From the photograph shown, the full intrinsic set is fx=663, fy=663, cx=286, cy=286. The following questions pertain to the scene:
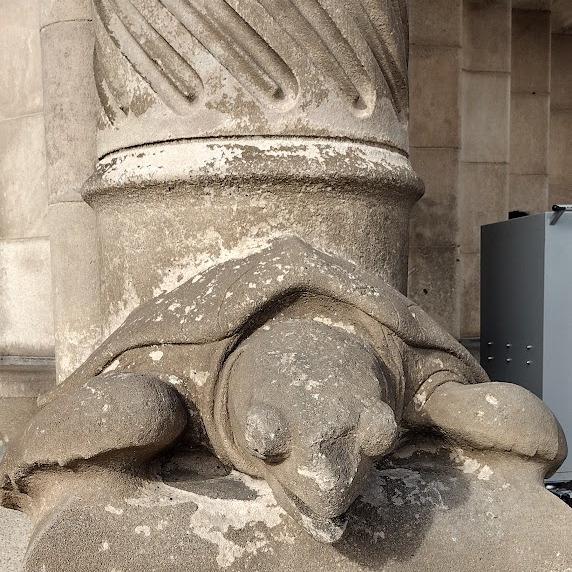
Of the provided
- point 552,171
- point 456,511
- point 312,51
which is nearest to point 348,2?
point 312,51

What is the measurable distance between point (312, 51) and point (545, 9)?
2.28 meters

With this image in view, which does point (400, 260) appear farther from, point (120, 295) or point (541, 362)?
point (541, 362)

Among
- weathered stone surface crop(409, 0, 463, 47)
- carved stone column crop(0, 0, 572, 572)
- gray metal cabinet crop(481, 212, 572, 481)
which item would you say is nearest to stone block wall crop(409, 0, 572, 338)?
weathered stone surface crop(409, 0, 463, 47)

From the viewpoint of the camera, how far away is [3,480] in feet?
3.53

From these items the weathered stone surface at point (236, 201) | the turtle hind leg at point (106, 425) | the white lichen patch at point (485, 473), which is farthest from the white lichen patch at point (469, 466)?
the turtle hind leg at point (106, 425)

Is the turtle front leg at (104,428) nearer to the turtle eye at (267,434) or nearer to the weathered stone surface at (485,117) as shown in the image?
the turtle eye at (267,434)

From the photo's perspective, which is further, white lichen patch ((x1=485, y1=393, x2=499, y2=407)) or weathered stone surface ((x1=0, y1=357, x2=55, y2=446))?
weathered stone surface ((x1=0, y1=357, x2=55, y2=446))

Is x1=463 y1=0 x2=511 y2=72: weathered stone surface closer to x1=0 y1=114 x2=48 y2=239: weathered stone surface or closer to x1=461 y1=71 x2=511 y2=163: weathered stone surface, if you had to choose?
x1=461 y1=71 x2=511 y2=163: weathered stone surface

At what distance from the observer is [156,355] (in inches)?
43.3

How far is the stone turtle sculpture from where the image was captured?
835 millimetres

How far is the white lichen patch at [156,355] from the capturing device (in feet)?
3.59

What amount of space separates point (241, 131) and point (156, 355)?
43 centimetres

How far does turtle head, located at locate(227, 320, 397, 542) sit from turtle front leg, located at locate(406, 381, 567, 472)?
7.1 inches

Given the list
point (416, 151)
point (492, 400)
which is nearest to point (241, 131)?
point (492, 400)
